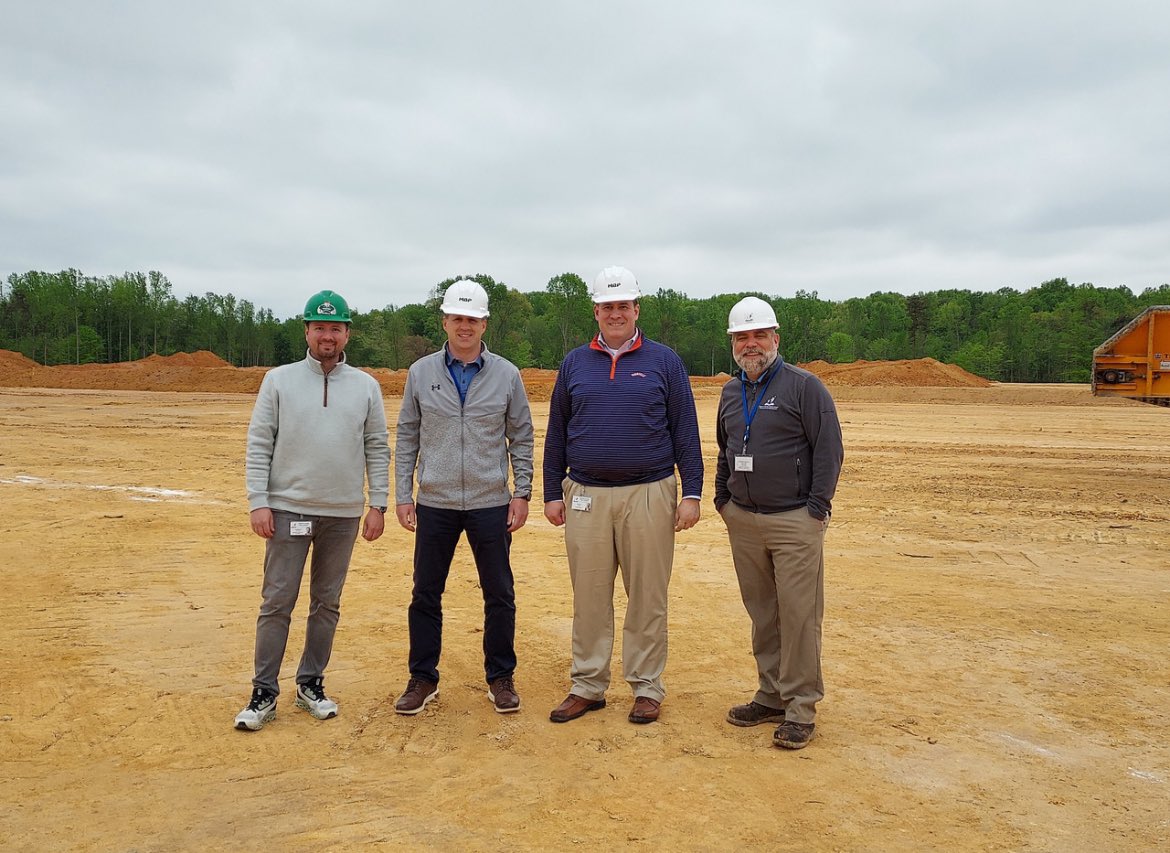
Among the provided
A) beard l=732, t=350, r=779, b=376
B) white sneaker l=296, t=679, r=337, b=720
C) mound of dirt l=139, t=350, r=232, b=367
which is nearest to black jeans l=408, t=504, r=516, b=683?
white sneaker l=296, t=679, r=337, b=720

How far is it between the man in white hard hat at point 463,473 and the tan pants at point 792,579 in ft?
3.90

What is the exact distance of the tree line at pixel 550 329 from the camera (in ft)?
A: 233

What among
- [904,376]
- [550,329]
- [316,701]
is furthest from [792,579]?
[550,329]

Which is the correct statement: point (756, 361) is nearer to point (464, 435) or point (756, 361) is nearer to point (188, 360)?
point (464, 435)

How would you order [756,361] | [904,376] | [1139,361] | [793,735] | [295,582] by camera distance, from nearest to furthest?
[793,735] → [756,361] → [295,582] → [1139,361] → [904,376]

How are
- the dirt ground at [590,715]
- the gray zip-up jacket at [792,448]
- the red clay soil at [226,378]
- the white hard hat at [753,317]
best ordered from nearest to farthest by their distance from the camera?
1. the dirt ground at [590,715]
2. the gray zip-up jacket at [792,448]
3. the white hard hat at [753,317]
4. the red clay soil at [226,378]

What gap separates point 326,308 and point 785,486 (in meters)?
2.51

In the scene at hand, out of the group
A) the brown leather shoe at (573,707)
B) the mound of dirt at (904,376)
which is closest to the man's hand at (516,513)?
the brown leather shoe at (573,707)

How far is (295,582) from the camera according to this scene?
15.0ft

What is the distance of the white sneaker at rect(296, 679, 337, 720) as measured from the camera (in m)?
4.66

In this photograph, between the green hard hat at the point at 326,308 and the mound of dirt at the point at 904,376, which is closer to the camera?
the green hard hat at the point at 326,308

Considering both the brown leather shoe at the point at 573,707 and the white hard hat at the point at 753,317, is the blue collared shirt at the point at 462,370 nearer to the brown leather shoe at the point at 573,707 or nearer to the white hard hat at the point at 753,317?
the white hard hat at the point at 753,317

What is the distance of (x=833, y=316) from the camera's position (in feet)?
303

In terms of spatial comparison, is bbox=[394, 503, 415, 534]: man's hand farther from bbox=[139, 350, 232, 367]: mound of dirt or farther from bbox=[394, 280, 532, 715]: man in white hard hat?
bbox=[139, 350, 232, 367]: mound of dirt
